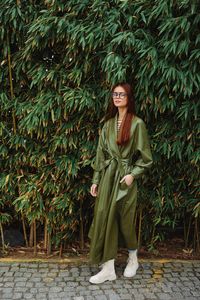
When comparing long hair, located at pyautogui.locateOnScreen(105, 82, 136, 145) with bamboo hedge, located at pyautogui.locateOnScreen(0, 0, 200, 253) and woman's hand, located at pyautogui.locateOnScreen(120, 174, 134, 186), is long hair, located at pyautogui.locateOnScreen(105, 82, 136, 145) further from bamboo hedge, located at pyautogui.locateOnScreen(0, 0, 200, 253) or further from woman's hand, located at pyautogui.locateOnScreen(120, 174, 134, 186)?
woman's hand, located at pyautogui.locateOnScreen(120, 174, 134, 186)

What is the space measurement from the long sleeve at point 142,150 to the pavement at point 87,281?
3.50 feet

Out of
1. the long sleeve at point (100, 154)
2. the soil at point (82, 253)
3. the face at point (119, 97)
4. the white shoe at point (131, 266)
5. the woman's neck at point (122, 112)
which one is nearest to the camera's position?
the face at point (119, 97)

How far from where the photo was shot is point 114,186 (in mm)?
3701

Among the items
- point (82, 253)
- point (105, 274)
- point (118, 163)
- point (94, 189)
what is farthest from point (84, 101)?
point (82, 253)

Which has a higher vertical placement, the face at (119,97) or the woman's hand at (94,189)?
the face at (119,97)

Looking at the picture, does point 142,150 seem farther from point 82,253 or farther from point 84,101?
point 82,253

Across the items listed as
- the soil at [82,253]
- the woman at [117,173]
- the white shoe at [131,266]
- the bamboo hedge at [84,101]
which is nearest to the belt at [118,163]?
the woman at [117,173]

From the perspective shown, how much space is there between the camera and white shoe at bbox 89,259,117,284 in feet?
12.5

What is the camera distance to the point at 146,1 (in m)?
3.62

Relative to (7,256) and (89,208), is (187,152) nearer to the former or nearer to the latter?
(89,208)

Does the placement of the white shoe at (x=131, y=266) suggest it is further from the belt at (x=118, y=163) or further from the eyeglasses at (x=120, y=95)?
the eyeglasses at (x=120, y=95)

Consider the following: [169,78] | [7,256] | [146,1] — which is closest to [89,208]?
[7,256]

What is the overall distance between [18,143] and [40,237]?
1.30 meters

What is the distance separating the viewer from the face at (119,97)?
3.54 m
